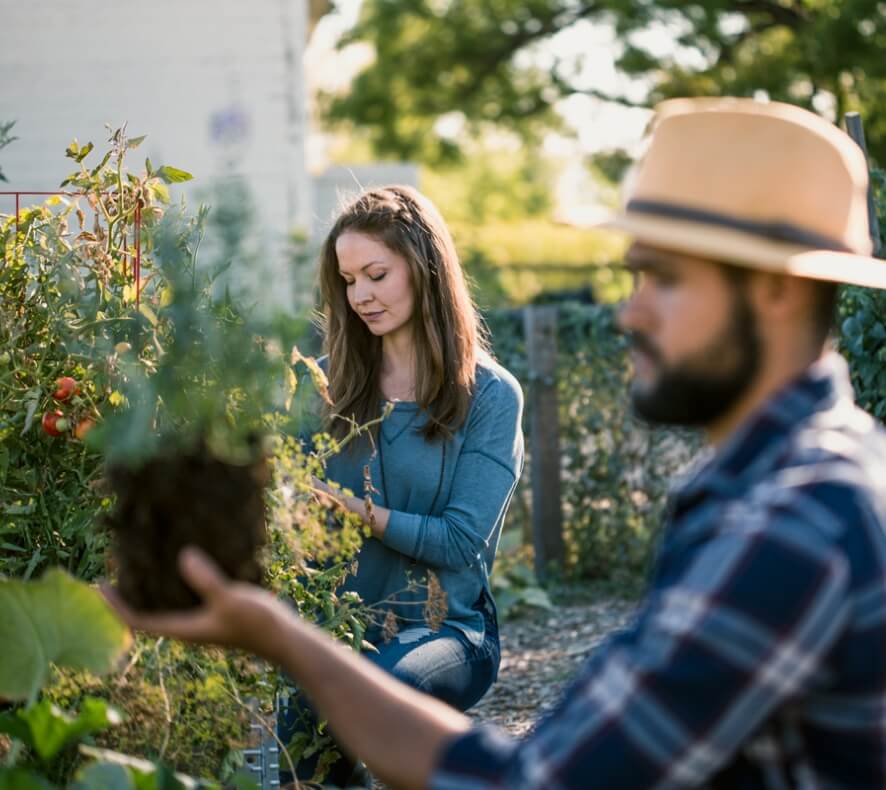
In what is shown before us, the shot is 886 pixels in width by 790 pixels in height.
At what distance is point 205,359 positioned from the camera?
75.9 inches

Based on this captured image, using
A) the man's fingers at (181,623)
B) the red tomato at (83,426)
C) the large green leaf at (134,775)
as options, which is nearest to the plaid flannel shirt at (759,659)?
the man's fingers at (181,623)

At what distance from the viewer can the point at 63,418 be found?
8.38ft

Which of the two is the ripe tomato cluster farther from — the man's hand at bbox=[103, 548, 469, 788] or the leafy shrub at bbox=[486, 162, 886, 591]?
the leafy shrub at bbox=[486, 162, 886, 591]

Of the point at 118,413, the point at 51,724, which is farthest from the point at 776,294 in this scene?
the point at 51,724

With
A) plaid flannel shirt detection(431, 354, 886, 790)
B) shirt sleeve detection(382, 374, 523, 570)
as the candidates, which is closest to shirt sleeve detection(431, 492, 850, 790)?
plaid flannel shirt detection(431, 354, 886, 790)

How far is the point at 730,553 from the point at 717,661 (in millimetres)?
112

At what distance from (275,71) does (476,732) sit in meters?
10.2

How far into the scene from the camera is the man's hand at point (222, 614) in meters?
1.62

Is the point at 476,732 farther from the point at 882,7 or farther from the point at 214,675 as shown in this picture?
the point at 882,7

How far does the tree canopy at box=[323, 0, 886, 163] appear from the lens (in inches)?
534

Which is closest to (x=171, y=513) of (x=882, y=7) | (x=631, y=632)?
(x=631, y=632)

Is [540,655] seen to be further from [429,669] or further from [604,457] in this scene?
[429,669]

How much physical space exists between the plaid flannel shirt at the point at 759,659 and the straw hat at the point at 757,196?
0.23 meters

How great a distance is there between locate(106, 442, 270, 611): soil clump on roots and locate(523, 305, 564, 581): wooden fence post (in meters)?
4.75
